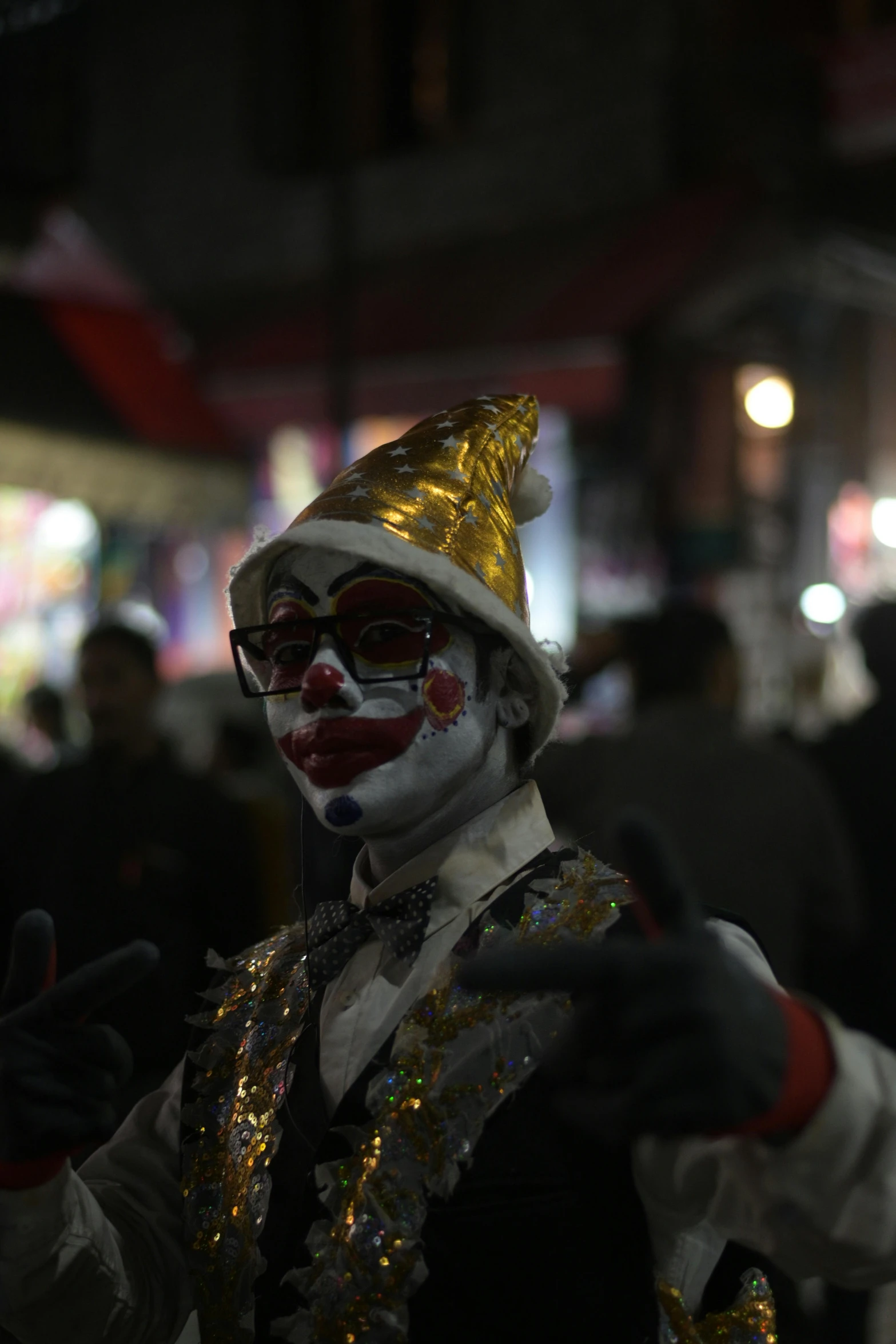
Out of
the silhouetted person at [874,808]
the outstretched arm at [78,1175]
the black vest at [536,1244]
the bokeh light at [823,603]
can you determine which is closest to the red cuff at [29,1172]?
the outstretched arm at [78,1175]

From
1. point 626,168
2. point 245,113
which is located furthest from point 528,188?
point 245,113

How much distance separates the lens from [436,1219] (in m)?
1.53

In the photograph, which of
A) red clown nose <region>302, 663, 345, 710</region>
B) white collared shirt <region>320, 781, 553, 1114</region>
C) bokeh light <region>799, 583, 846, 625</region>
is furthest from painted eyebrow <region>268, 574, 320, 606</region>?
bokeh light <region>799, 583, 846, 625</region>

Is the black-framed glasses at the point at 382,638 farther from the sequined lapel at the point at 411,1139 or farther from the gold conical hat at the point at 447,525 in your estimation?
the sequined lapel at the point at 411,1139

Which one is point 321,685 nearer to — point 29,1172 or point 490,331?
point 29,1172

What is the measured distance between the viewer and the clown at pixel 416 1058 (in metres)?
1.24

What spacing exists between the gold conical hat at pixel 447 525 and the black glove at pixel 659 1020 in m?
0.63

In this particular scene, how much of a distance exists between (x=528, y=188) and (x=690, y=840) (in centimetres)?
746

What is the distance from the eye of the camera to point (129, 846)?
377 cm

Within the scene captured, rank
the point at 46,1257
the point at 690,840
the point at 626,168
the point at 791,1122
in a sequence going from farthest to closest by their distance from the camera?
the point at 626,168
the point at 690,840
the point at 46,1257
the point at 791,1122

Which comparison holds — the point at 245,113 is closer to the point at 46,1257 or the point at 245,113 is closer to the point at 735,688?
the point at 735,688

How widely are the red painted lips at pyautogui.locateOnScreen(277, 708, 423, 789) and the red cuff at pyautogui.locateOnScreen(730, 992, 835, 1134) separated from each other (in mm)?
663

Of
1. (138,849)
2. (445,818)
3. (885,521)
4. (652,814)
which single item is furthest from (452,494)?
(885,521)

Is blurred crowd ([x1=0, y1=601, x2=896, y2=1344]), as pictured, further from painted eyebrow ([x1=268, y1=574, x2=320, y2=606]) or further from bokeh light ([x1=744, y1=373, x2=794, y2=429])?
bokeh light ([x1=744, y1=373, x2=794, y2=429])
